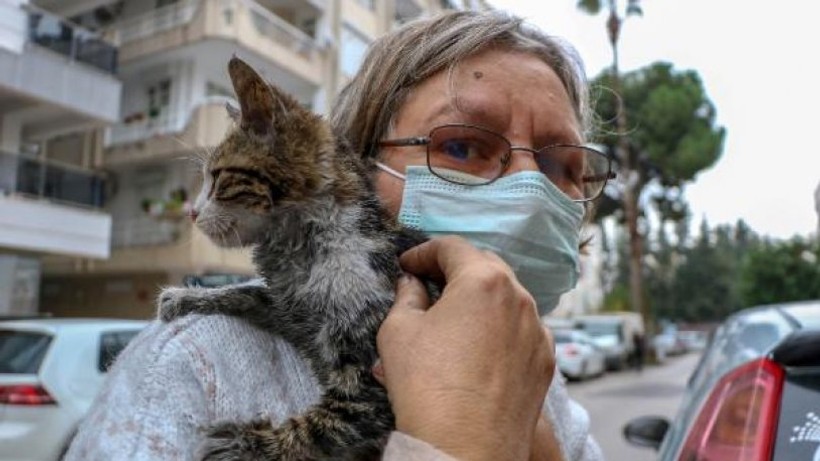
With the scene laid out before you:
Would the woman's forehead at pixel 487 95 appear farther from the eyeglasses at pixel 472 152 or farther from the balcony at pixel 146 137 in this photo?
the balcony at pixel 146 137

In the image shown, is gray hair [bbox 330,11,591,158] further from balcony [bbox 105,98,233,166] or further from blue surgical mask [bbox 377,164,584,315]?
balcony [bbox 105,98,233,166]

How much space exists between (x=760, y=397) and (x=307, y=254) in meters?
1.60

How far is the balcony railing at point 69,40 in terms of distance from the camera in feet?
47.5

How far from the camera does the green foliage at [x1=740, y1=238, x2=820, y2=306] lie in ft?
76.6

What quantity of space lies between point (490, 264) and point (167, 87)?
19.5 m


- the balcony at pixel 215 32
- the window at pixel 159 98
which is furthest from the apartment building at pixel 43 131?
the window at pixel 159 98

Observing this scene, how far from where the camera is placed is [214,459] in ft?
3.64

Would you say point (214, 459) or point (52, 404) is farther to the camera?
point (52, 404)

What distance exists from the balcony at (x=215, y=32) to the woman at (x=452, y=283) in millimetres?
16905

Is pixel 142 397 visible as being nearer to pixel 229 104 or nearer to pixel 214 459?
pixel 214 459

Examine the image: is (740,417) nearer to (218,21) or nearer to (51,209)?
(51,209)

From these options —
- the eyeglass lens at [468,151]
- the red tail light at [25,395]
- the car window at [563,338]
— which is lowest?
the car window at [563,338]

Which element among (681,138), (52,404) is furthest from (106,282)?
(681,138)

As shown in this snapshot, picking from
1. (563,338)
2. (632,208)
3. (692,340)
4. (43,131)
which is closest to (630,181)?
(632,208)
